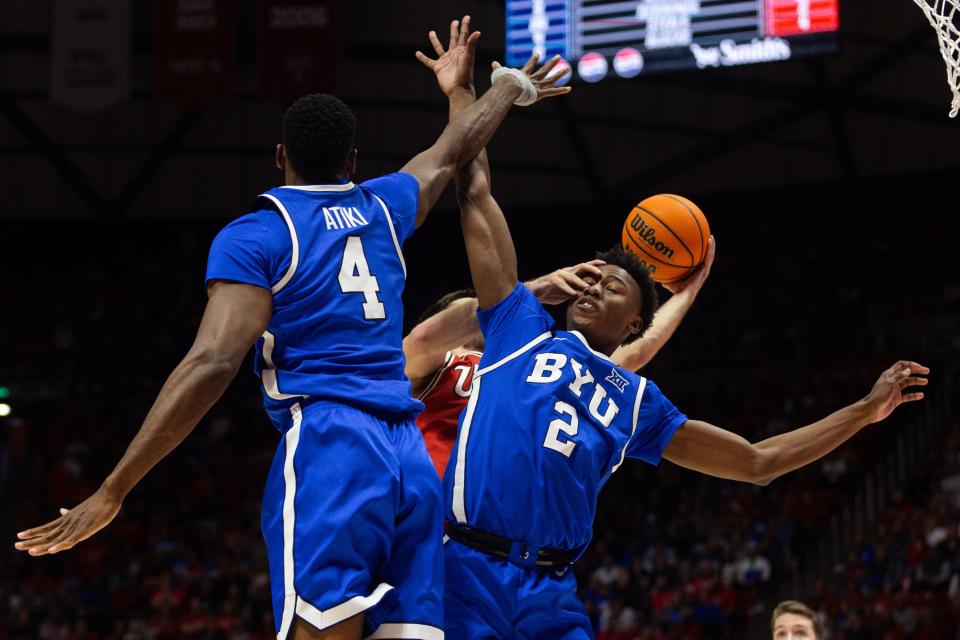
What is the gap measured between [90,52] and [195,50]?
132cm

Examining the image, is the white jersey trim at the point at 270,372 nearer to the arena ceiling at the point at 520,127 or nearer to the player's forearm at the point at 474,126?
the player's forearm at the point at 474,126

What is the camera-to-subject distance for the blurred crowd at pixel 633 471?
1348 cm

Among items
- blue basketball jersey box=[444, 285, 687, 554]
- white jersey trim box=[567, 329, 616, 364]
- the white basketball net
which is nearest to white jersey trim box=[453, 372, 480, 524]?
blue basketball jersey box=[444, 285, 687, 554]

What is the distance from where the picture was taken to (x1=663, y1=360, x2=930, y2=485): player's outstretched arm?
4.33 metres

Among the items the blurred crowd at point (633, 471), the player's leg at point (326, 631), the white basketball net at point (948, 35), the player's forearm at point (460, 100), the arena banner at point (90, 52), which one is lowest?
the blurred crowd at point (633, 471)

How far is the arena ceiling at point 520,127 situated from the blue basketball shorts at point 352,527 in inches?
570

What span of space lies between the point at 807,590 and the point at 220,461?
9.36 meters

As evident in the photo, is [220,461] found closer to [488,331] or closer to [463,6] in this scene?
[463,6]

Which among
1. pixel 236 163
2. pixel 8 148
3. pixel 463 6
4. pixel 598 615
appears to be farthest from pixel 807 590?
pixel 8 148

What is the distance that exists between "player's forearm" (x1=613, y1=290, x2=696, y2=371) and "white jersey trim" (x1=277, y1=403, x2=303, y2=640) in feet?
6.40

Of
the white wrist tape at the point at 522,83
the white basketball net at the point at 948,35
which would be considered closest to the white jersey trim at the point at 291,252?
the white wrist tape at the point at 522,83

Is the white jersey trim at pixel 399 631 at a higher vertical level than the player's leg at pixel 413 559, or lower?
lower

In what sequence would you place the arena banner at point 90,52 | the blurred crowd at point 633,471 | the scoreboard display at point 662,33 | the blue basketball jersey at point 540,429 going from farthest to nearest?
the arena banner at point 90,52 → the blurred crowd at point 633,471 → the scoreboard display at point 662,33 → the blue basketball jersey at point 540,429

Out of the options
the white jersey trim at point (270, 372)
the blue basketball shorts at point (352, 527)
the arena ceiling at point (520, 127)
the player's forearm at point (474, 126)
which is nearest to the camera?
the blue basketball shorts at point (352, 527)
